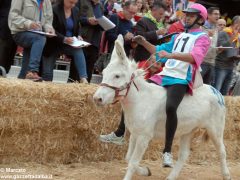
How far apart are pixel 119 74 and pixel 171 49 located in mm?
1238

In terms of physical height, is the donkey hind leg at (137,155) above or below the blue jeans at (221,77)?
below

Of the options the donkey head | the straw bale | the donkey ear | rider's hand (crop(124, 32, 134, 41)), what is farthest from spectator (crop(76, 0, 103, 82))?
the donkey ear

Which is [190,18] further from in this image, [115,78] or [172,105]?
[115,78]

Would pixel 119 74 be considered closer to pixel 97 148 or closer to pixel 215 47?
pixel 97 148

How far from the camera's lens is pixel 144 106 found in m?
6.45

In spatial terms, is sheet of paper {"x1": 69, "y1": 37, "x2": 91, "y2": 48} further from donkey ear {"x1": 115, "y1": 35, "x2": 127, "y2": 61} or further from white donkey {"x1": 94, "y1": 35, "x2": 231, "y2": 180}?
donkey ear {"x1": 115, "y1": 35, "x2": 127, "y2": 61}

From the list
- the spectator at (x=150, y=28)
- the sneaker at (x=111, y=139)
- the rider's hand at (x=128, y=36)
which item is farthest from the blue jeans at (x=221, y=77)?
the sneaker at (x=111, y=139)

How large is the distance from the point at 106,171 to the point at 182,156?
1127mm

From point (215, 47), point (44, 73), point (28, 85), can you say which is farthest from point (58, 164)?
point (215, 47)

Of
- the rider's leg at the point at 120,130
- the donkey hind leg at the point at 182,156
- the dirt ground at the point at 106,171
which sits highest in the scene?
the rider's leg at the point at 120,130

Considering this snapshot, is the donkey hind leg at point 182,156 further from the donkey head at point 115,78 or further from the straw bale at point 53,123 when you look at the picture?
the donkey head at point 115,78

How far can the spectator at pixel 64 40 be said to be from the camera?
8453mm

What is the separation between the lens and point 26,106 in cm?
692

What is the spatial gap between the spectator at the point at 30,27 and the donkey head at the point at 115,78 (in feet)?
6.02
